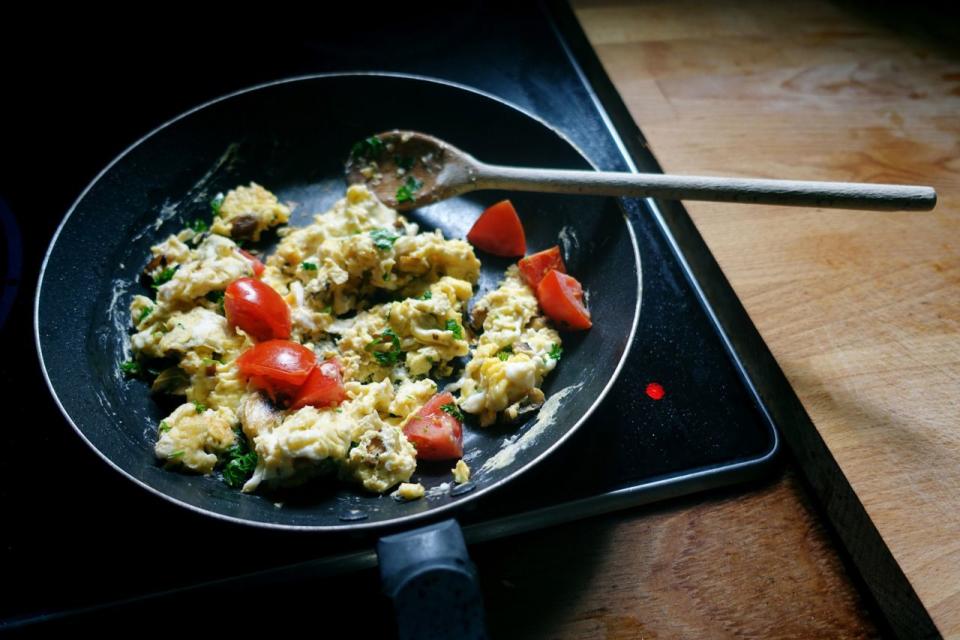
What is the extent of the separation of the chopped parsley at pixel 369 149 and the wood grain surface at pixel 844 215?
891 mm

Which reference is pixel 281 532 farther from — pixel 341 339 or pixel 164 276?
pixel 164 276

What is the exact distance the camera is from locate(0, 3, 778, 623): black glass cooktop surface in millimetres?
1500

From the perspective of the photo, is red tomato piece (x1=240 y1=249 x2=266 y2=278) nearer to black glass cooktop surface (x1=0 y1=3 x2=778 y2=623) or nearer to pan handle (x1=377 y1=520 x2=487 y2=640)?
black glass cooktop surface (x1=0 y1=3 x2=778 y2=623)

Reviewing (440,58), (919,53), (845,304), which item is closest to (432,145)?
(440,58)

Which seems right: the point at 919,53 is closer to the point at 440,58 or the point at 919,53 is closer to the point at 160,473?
the point at 440,58

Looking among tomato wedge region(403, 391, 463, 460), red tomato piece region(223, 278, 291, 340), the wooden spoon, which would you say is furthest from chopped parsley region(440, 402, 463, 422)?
the wooden spoon

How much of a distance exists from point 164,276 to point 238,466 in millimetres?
599

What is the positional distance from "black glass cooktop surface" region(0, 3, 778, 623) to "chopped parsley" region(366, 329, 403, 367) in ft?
1.36

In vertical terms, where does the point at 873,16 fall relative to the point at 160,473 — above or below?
below

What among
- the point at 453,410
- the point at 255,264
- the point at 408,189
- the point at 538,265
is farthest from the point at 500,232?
the point at 255,264

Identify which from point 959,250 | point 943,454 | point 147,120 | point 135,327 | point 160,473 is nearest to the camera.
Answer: point 160,473

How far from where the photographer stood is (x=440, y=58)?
2562 mm

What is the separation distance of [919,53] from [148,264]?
2.77m

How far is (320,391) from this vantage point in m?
1.58
